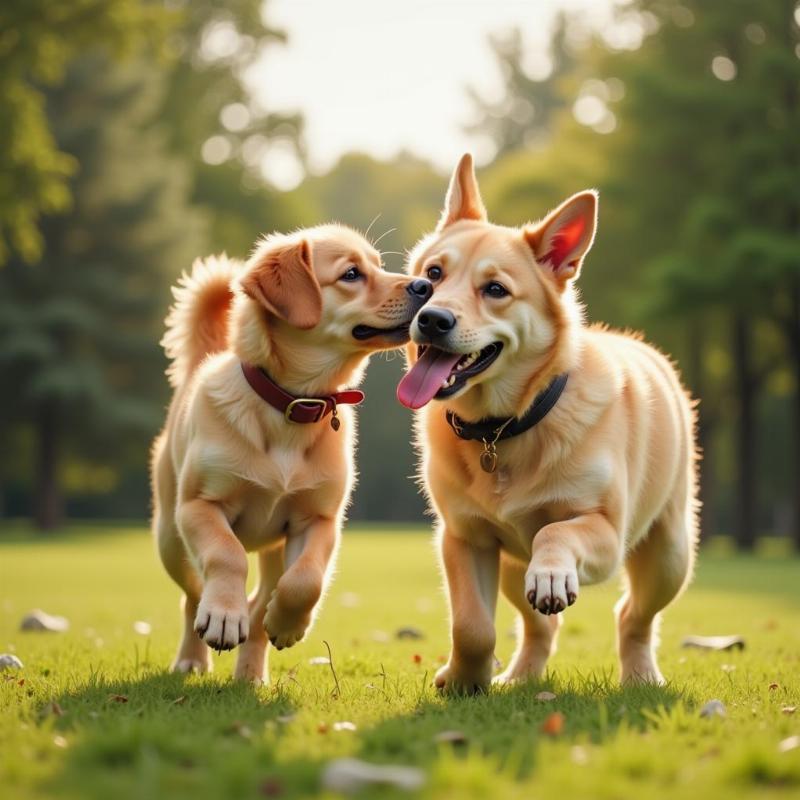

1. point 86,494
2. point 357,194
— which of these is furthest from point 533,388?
point 357,194

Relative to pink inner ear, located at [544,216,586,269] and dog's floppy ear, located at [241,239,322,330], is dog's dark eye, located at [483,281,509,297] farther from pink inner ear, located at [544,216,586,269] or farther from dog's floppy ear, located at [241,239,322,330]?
dog's floppy ear, located at [241,239,322,330]

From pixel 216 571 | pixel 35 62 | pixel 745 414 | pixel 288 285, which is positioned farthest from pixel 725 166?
pixel 216 571

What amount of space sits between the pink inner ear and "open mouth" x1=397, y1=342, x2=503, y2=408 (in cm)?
50

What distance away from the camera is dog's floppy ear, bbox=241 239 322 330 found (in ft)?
17.1

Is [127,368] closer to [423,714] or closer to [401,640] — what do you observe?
[401,640]

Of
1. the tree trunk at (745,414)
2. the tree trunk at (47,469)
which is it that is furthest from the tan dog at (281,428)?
the tree trunk at (47,469)

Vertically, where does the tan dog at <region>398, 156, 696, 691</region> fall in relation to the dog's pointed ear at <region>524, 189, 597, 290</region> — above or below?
below

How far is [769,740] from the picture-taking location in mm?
3273

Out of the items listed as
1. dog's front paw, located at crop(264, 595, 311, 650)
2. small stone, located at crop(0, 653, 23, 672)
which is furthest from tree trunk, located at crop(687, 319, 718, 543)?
dog's front paw, located at crop(264, 595, 311, 650)

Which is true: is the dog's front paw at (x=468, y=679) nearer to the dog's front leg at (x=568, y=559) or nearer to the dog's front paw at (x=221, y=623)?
the dog's front leg at (x=568, y=559)

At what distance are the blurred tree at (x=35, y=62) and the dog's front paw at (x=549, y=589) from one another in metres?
15.3

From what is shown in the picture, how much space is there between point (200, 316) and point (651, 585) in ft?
8.90

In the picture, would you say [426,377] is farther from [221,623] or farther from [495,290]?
[221,623]

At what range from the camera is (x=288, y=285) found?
525cm
